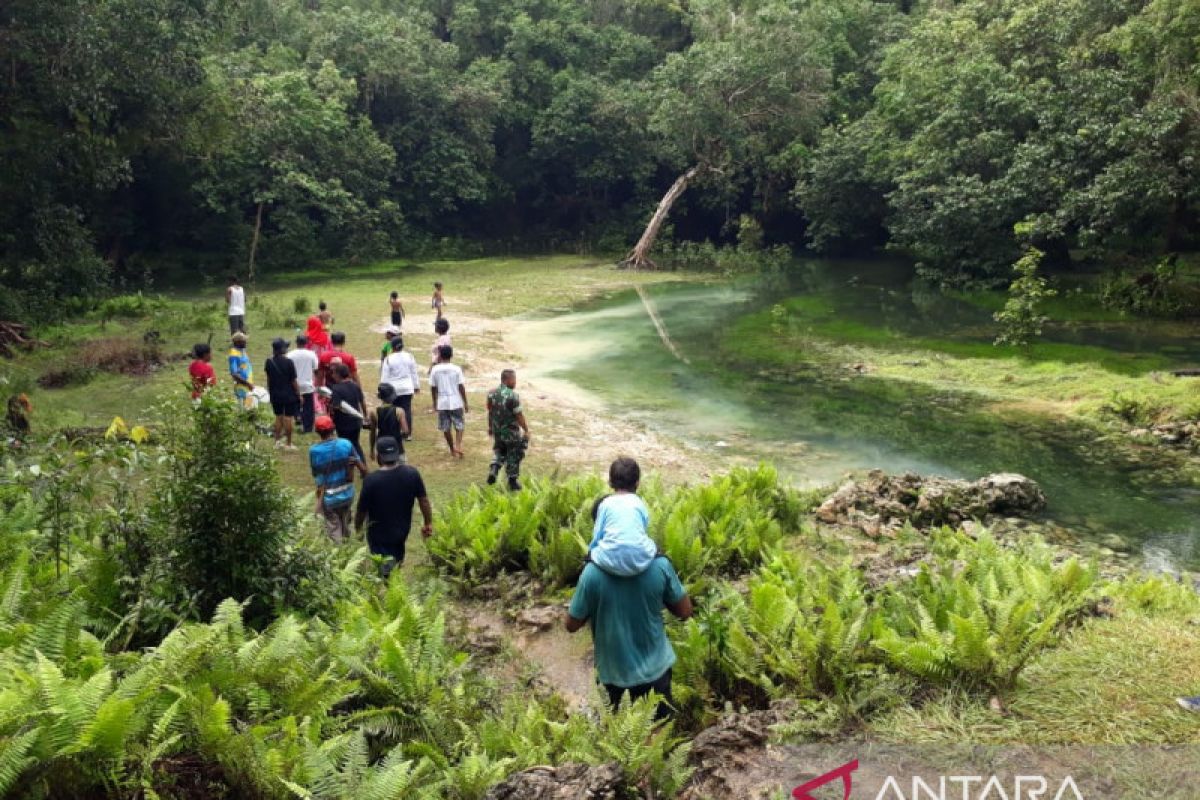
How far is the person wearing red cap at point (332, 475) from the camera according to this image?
25.0ft

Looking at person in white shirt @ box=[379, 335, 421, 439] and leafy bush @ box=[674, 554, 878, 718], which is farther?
person in white shirt @ box=[379, 335, 421, 439]

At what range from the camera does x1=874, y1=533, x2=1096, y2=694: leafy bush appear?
5000 mm

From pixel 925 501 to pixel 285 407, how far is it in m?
8.05

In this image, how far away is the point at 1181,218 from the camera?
88.0 ft

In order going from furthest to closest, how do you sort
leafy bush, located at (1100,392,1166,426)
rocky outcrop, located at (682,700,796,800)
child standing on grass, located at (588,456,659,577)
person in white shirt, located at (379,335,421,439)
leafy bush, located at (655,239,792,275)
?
leafy bush, located at (655,239,792,275), leafy bush, located at (1100,392,1166,426), person in white shirt, located at (379,335,421,439), child standing on grass, located at (588,456,659,577), rocky outcrop, located at (682,700,796,800)

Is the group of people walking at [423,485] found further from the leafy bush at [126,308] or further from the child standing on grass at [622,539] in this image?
the leafy bush at [126,308]

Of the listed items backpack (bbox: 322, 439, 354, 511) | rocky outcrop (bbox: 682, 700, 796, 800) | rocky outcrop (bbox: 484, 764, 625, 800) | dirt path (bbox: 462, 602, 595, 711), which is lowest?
dirt path (bbox: 462, 602, 595, 711)

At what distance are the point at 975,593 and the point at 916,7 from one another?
45.7m

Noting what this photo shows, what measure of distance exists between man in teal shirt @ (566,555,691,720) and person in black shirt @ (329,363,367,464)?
5.50 m

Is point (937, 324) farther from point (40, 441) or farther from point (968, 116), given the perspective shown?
point (40, 441)

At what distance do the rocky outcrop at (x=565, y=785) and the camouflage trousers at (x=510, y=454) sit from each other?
19.3 ft

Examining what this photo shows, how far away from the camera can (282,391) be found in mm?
11195

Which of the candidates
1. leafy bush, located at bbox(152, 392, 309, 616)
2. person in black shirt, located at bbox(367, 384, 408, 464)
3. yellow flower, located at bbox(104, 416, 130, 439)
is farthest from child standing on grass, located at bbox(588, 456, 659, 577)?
person in black shirt, located at bbox(367, 384, 408, 464)

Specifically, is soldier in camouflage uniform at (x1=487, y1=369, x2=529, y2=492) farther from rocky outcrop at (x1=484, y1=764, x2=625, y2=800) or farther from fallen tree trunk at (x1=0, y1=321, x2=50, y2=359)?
fallen tree trunk at (x1=0, y1=321, x2=50, y2=359)
